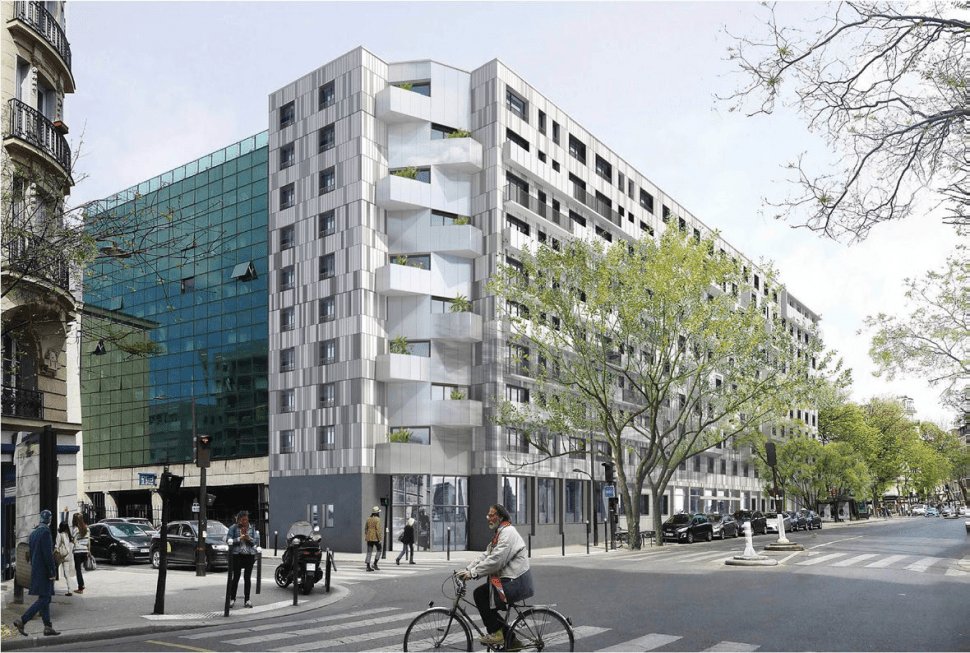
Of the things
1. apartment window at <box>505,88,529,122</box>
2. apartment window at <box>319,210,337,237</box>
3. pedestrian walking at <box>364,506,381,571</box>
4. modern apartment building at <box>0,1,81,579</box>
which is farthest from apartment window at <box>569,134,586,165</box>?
modern apartment building at <box>0,1,81,579</box>

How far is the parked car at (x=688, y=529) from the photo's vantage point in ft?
147

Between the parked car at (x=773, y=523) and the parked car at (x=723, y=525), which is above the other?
the parked car at (x=723, y=525)

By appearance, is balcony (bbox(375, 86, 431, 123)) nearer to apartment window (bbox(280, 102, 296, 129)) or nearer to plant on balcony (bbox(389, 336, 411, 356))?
apartment window (bbox(280, 102, 296, 129))

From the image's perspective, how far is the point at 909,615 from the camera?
13.7 metres

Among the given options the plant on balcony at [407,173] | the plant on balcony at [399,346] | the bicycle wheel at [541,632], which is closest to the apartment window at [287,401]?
the plant on balcony at [399,346]

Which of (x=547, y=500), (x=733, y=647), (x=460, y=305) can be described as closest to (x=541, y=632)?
(x=733, y=647)

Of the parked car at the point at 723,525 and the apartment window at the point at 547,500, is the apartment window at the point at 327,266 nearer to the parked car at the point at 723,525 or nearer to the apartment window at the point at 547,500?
the apartment window at the point at 547,500

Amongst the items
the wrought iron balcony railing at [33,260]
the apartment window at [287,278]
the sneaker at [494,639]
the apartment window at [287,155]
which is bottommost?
the sneaker at [494,639]

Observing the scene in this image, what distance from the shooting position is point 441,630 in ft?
32.8

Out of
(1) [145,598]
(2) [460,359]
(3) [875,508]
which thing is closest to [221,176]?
(2) [460,359]

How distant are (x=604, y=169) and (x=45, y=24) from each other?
39.9 m

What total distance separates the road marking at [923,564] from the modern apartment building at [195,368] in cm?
3866

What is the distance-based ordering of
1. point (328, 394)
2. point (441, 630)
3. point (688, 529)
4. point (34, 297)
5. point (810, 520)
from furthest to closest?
1. point (810, 520)
2. point (688, 529)
3. point (328, 394)
4. point (34, 297)
5. point (441, 630)

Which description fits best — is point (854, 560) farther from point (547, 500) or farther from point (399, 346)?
point (399, 346)
